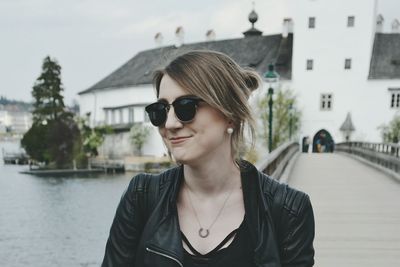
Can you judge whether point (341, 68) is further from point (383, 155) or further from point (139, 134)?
point (383, 155)

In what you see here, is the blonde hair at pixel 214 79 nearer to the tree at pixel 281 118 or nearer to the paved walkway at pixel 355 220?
the paved walkway at pixel 355 220

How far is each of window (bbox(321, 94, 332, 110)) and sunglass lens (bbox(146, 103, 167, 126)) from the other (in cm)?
4326

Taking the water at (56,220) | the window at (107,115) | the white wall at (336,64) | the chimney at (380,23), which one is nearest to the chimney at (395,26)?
the chimney at (380,23)

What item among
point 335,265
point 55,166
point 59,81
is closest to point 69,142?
point 55,166

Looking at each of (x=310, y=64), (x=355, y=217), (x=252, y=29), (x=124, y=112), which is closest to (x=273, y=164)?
(x=355, y=217)

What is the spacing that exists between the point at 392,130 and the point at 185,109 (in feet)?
136

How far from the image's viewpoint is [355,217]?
7.77m

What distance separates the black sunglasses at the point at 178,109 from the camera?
1.50 meters

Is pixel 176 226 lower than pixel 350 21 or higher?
lower

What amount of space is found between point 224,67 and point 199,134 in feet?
0.76

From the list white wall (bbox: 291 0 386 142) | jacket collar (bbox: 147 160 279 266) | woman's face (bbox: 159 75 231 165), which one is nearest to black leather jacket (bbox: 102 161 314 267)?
jacket collar (bbox: 147 160 279 266)

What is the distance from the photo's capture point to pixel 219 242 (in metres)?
1.59

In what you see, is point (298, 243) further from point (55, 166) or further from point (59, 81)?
point (59, 81)

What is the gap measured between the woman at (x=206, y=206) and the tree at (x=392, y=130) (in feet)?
128
